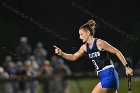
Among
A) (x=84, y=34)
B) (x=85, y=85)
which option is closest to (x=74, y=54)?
(x=84, y=34)

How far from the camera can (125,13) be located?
25.7m

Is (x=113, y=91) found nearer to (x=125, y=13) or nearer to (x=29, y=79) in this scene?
(x=29, y=79)

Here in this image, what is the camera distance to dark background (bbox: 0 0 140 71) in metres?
24.2

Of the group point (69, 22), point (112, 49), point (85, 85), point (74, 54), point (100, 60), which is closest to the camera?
point (112, 49)

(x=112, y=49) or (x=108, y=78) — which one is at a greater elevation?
(x=112, y=49)

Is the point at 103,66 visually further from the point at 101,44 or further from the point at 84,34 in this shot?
the point at 84,34

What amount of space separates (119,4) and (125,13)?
48 cm

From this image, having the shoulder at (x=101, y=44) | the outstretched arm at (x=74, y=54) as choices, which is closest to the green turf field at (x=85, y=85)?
the outstretched arm at (x=74, y=54)

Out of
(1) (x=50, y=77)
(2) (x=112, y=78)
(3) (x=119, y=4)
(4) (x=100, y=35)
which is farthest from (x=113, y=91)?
(3) (x=119, y=4)

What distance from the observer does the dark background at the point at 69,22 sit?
24.2m

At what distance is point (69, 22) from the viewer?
25484 millimetres

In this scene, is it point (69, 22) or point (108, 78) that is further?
point (69, 22)

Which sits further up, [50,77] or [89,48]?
[89,48]

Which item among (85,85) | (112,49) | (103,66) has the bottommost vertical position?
(85,85)
